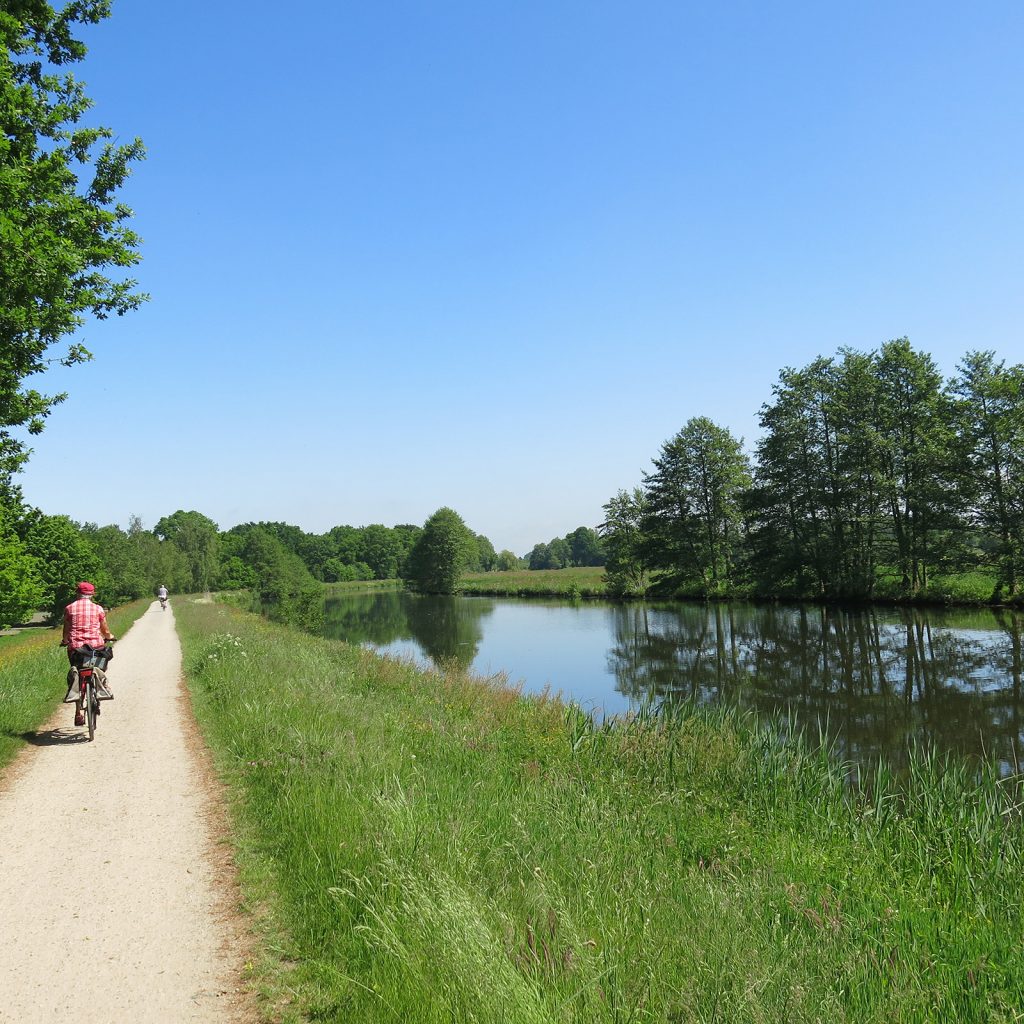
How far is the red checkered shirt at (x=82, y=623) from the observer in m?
8.89

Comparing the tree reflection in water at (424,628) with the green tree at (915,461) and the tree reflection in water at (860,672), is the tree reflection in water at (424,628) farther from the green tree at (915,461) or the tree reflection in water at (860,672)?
the green tree at (915,461)

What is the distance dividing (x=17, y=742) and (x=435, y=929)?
24.6 ft

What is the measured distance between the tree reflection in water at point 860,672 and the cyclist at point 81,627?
1141 cm

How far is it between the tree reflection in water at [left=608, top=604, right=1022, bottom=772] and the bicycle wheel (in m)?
11.1

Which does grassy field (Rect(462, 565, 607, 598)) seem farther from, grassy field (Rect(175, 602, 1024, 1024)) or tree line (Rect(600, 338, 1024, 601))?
grassy field (Rect(175, 602, 1024, 1024))

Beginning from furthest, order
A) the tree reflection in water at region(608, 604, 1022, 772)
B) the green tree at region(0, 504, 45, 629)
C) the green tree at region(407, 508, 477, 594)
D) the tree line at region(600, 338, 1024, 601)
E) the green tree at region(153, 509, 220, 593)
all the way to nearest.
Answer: the green tree at region(407, 508, 477, 594) < the green tree at region(153, 509, 220, 593) < the tree line at region(600, 338, 1024, 601) < the green tree at region(0, 504, 45, 629) < the tree reflection in water at region(608, 604, 1022, 772)

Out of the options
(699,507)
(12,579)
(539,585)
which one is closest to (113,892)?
(12,579)

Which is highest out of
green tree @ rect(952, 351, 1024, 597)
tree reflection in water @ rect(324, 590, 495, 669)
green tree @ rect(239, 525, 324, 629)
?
green tree @ rect(952, 351, 1024, 597)

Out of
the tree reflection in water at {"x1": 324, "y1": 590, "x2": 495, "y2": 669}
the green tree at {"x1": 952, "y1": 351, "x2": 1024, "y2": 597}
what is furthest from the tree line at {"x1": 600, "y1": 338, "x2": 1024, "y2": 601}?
the tree reflection in water at {"x1": 324, "y1": 590, "x2": 495, "y2": 669}

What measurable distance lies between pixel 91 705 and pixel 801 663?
62.6 feet

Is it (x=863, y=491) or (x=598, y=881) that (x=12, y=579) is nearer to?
(x=598, y=881)

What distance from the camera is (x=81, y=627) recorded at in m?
8.94

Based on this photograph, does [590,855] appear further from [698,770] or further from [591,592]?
[591,592]

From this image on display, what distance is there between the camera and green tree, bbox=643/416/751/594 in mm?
49781
